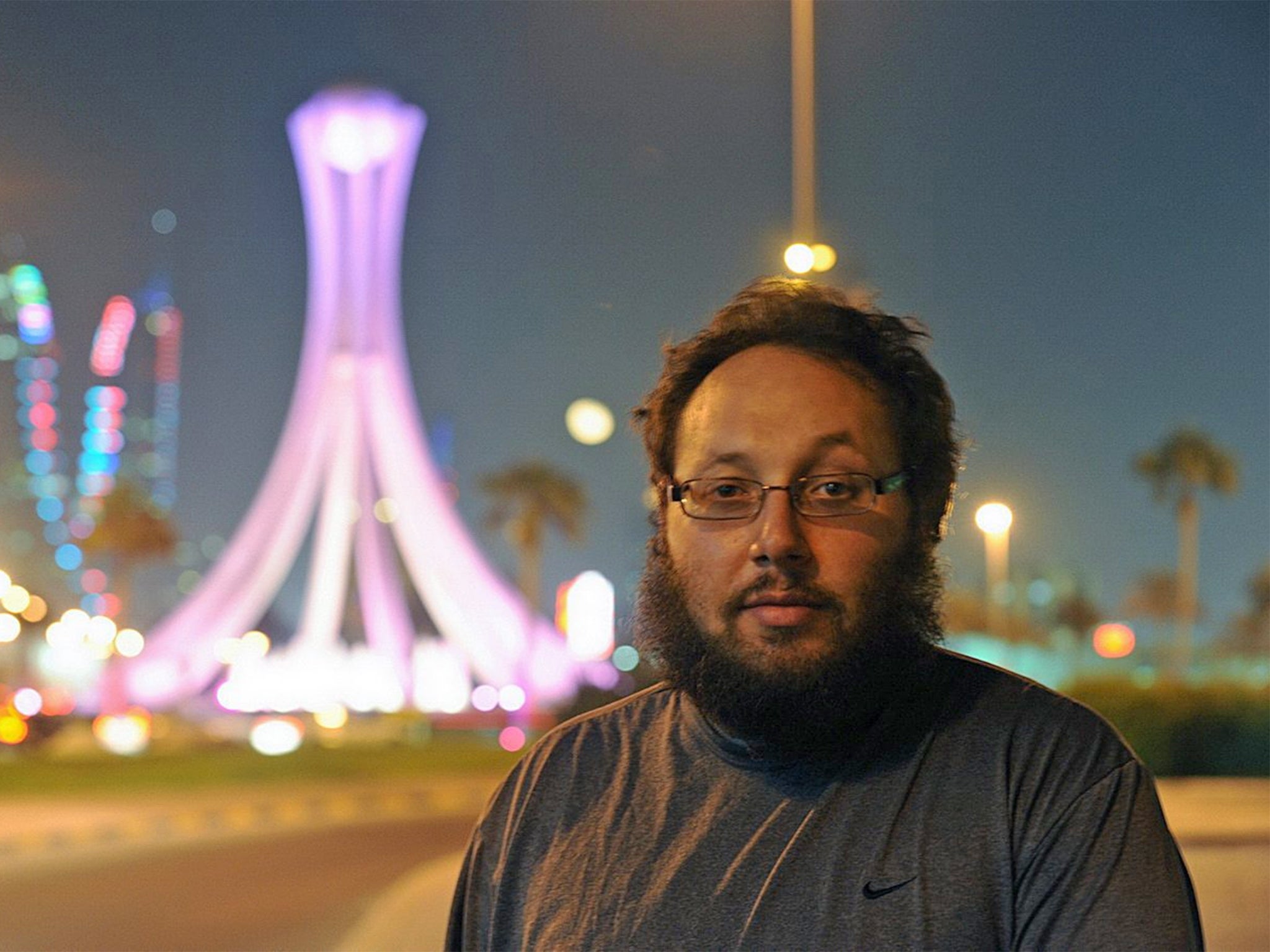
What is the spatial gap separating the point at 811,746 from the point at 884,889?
0.16 meters

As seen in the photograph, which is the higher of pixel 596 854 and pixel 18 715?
pixel 596 854

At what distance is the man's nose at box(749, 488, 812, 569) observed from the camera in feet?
5.32

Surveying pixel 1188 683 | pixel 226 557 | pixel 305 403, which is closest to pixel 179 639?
pixel 226 557

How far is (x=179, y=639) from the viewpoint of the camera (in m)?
28.8

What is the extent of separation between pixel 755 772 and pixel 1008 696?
0.78ft

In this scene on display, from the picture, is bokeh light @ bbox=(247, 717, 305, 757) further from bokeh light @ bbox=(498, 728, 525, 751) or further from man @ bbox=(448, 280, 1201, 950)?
man @ bbox=(448, 280, 1201, 950)

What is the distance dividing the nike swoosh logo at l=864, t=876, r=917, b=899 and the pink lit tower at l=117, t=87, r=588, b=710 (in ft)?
76.2

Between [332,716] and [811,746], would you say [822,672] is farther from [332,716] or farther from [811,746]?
[332,716]

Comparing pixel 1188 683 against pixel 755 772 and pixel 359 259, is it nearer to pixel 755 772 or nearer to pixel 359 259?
pixel 359 259

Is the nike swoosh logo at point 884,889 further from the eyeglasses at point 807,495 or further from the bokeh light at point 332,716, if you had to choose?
the bokeh light at point 332,716

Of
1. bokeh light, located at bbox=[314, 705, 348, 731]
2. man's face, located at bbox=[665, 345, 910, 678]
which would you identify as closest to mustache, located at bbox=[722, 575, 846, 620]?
man's face, located at bbox=[665, 345, 910, 678]

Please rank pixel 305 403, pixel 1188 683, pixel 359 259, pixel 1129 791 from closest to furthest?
pixel 1129 791
pixel 1188 683
pixel 359 259
pixel 305 403

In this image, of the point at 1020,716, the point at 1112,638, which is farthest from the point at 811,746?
the point at 1112,638

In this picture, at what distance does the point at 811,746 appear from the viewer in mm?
1593
